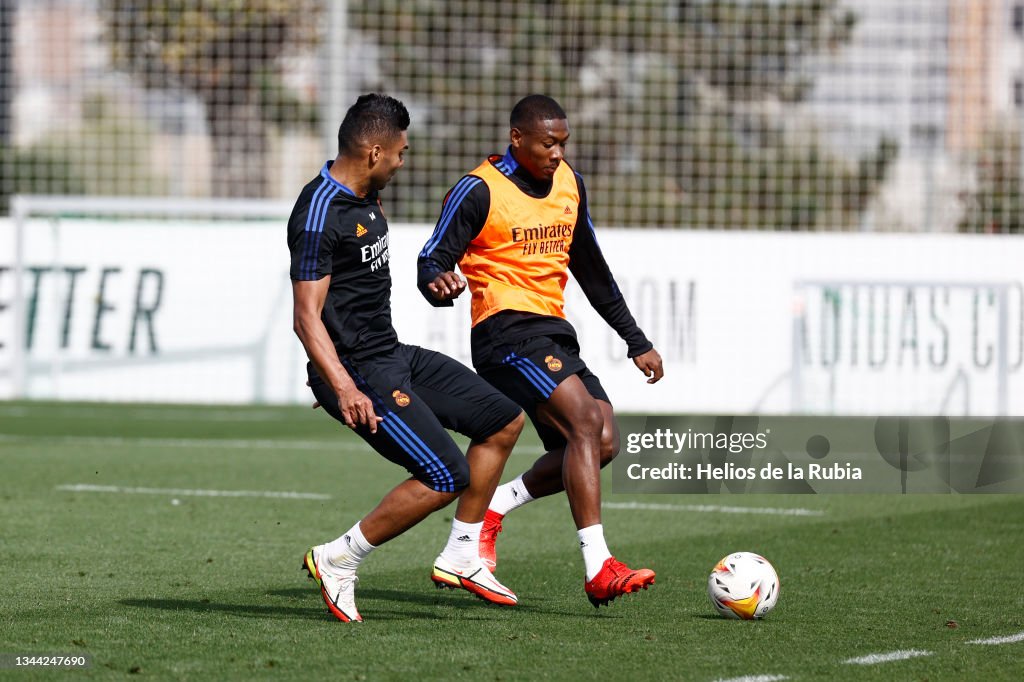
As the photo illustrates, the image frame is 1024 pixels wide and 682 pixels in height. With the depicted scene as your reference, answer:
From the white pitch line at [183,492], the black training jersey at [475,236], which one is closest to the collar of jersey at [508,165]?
the black training jersey at [475,236]

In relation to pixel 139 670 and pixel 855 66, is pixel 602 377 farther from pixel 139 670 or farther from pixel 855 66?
pixel 139 670

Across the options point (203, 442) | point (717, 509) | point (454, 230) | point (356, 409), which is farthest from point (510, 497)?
point (203, 442)

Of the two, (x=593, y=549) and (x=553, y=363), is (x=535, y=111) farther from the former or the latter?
(x=593, y=549)

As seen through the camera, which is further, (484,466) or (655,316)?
(655,316)

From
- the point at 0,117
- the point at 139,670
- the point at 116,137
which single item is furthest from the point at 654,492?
the point at 116,137

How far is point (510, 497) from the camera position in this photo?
285 inches

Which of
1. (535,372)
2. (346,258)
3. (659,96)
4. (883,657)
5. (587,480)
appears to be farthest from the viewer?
(659,96)

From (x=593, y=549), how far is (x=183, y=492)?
15.6 ft

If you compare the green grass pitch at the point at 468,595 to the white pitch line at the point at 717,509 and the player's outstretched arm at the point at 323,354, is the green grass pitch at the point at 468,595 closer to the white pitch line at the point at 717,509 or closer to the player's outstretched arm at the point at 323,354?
the white pitch line at the point at 717,509

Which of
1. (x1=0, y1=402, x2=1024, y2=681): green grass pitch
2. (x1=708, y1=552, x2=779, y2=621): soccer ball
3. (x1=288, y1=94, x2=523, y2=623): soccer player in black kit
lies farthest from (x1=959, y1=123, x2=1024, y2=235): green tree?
(x1=288, y1=94, x2=523, y2=623): soccer player in black kit

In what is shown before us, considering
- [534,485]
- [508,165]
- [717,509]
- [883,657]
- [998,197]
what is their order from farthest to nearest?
[998,197], [717,509], [534,485], [508,165], [883,657]

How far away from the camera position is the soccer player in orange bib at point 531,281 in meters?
6.73

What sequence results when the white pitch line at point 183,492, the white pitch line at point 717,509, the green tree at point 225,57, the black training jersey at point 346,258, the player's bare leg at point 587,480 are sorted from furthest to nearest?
the green tree at point 225,57, the white pitch line at point 183,492, the white pitch line at point 717,509, the player's bare leg at point 587,480, the black training jersey at point 346,258

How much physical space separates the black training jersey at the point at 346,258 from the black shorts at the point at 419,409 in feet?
A: 0.33
